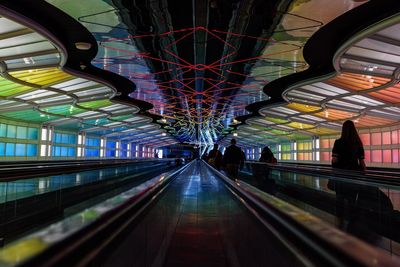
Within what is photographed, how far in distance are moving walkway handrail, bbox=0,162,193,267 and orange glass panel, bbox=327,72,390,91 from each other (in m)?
21.2

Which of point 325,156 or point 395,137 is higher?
point 395,137

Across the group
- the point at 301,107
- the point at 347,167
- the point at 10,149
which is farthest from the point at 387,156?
the point at 10,149

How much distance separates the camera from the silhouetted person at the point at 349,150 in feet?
25.2

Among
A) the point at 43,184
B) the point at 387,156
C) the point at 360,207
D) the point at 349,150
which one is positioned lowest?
the point at 360,207

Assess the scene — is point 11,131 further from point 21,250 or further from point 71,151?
point 21,250

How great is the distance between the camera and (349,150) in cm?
792

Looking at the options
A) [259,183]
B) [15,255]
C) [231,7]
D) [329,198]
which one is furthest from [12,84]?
[15,255]

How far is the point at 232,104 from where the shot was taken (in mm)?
36938

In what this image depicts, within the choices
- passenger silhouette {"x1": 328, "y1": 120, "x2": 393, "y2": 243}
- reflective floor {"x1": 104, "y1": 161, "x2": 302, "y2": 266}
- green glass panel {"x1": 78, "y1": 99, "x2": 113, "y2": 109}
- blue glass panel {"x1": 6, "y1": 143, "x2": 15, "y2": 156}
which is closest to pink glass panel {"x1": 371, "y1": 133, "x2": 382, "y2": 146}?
green glass panel {"x1": 78, "y1": 99, "x2": 113, "y2": 109}

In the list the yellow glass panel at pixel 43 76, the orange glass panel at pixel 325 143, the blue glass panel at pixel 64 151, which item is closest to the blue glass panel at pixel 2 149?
the yellow glass panel at pixel 43 76

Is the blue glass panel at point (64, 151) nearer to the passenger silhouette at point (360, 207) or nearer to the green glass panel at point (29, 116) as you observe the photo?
the green glass panel at point (29, 116)

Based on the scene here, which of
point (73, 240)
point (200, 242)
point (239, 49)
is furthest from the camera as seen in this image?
point (239, 49)

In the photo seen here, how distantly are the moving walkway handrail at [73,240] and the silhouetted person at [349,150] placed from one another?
19.8 ft

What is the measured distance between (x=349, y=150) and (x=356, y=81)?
16.5m
